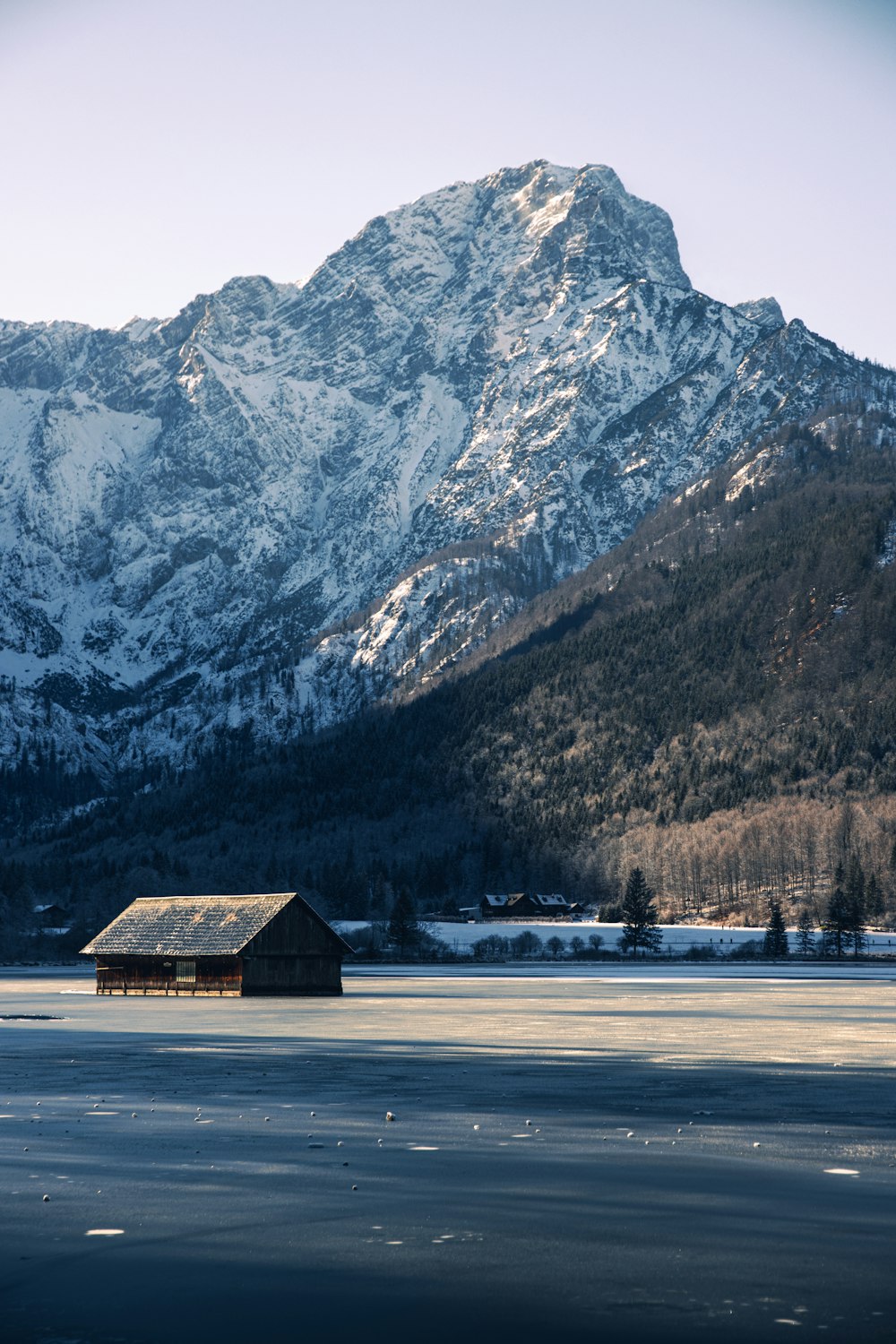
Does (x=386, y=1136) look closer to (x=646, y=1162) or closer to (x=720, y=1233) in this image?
(x=646, y=1162)

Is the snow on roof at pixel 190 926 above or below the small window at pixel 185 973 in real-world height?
above

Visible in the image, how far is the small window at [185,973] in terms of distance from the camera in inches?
3438

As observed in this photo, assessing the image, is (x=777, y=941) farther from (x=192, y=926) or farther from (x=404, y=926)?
(x=192, y=926)

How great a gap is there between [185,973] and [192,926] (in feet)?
11.7

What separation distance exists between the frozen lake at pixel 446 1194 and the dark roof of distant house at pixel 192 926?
122 feet

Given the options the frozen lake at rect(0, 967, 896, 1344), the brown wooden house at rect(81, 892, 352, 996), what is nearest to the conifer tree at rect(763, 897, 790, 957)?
the brown wooden house at rect(81, 892, 352, 996)

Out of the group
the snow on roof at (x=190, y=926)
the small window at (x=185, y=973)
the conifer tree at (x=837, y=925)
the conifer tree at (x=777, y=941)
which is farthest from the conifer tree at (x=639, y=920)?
the small window at (x=185, y=973)

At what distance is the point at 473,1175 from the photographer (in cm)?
2292

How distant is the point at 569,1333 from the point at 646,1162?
353 inches

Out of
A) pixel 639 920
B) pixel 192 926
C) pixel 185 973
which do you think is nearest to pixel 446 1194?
pixel 192 926

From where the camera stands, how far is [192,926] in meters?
85.8

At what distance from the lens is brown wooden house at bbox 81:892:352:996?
3278 inches

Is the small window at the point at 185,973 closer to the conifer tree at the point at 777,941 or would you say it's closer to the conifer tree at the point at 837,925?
the conifer tree at the point at 777,941

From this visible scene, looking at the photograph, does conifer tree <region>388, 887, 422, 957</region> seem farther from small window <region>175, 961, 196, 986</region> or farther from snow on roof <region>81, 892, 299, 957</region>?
small window <region>175, 961, 196, 986</region>
